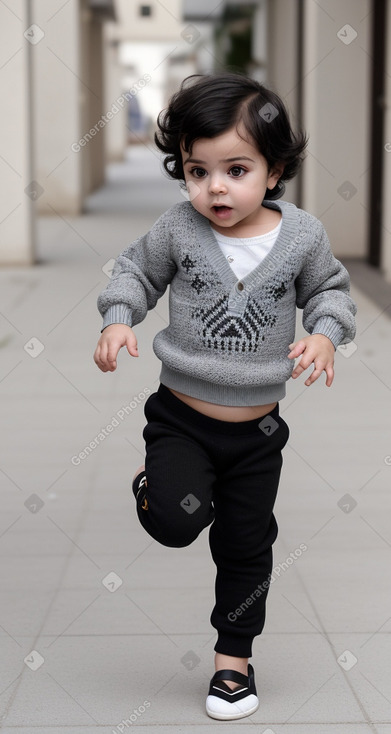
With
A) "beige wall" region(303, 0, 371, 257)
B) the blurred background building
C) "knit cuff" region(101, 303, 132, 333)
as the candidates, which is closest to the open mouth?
"knit cuff" region(101, 303, 132, 333)

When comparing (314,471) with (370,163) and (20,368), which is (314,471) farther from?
(370,163)

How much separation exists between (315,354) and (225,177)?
0.42 m

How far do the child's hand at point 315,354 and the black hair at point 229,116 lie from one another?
0.40m

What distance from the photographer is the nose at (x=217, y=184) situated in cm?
254

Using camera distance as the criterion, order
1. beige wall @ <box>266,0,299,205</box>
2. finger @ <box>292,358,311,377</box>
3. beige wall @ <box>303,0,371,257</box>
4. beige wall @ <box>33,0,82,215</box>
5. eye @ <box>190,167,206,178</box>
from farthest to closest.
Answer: beige wall @ <box>33,0,82,215</box> → beige wall @ <box>266,0,299,205</box> → beige wall @ <box>303,0,371,257</box> → eye @ <box>190,167,206,178</box> → finger @ <box>292,358,311,377</box>

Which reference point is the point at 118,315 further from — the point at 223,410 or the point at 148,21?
the point at 148,21

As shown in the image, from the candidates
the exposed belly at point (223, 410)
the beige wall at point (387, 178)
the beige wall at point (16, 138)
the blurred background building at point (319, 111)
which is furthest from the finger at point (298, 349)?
the beige wall at point (16, 138)

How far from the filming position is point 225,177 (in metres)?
2.56

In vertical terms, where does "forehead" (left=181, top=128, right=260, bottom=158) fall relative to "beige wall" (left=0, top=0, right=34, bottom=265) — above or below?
below

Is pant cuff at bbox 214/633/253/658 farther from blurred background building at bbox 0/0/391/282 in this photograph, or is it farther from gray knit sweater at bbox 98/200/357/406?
blurred background building at bbox 0/0/391/282

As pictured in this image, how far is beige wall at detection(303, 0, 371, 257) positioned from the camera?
38.0ft

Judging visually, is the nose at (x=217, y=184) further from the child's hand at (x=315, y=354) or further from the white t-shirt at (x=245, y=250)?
the child's hand at (x=315, y=354)

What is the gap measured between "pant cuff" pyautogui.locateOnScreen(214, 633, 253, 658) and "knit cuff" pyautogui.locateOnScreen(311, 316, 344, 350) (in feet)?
2.30

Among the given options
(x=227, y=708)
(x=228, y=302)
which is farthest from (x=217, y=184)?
(x=227, y=708)
